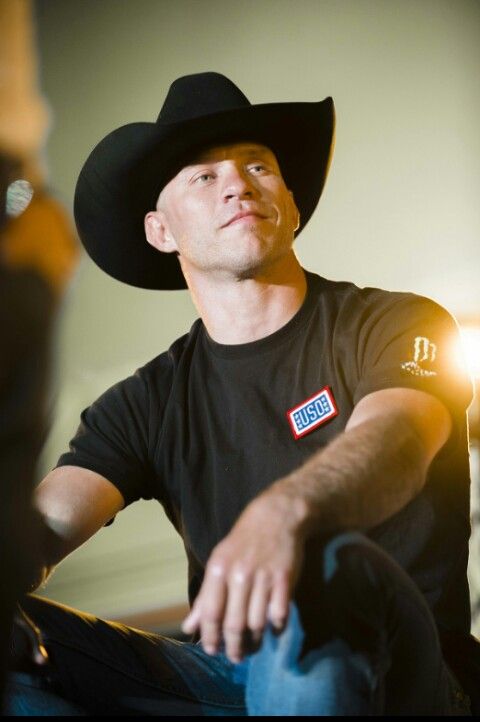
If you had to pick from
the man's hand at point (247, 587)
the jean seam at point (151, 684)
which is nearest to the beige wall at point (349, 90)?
the jean seam at point (151, 684)

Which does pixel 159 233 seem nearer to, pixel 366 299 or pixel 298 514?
pixel 366 299

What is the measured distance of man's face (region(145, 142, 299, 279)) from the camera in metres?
1.65

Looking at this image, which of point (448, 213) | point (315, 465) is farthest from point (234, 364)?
point (448, 213)

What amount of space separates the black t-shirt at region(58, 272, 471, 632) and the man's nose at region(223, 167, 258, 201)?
0.22 metres

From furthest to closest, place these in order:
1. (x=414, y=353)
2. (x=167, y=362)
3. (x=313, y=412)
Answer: (x=167, y=362), (x=313, y=412), (x=414, y=353)

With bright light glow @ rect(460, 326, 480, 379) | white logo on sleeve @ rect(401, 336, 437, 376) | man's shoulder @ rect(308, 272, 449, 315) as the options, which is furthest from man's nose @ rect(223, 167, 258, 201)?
bright light glow @ rect(460, 326, 480, 379)

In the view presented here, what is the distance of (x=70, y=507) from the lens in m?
1.50

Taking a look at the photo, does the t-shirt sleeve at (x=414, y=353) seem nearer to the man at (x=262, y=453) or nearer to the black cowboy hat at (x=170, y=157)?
the man at (x=262, y=453)

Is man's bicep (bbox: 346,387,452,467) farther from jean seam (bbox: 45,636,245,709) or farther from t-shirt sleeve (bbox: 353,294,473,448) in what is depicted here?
jean seam (bbox: 45,636,245,709)

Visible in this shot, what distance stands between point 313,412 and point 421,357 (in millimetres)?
255

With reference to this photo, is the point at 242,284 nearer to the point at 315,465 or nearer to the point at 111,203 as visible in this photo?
the point at 111,203

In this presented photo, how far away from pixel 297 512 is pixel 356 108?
118 inches

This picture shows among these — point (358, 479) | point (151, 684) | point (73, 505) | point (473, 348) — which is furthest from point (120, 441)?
point (473, 348)

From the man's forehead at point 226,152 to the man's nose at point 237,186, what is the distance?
5 centimetres
